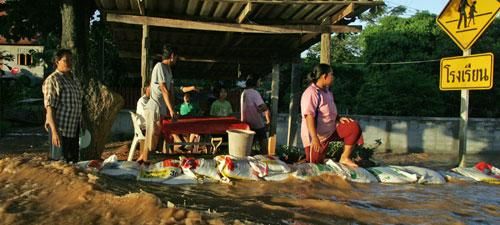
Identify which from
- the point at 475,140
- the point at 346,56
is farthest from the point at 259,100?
the point at 346,56

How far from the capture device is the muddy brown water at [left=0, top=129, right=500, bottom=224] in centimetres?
362

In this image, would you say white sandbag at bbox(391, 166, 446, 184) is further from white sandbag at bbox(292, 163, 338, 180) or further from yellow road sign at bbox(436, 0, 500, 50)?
yellow road sign at bbox(436, 0, 500, 50)

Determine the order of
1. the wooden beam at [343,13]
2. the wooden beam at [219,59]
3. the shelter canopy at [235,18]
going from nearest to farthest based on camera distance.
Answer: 1. the wooden beam at [343,13]
2. the shelter canopy at [235,18]
3. the wooden beam at [219,59]

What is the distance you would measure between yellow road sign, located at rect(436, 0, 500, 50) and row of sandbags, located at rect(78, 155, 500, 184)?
3.52 metres

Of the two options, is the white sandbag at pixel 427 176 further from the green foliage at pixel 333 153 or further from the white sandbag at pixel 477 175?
the green foliage at pixel 333 153

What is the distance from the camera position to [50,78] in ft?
16.9

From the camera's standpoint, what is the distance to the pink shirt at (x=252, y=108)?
26.5 feet

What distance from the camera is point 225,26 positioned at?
28.8ft

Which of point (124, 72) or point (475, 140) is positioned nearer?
point (475, 140)

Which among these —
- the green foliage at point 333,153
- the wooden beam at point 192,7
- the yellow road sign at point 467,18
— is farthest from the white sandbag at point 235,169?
the yellow road sign at point 467,18

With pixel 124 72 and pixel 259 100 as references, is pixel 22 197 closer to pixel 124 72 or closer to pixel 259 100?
pixel 259 100

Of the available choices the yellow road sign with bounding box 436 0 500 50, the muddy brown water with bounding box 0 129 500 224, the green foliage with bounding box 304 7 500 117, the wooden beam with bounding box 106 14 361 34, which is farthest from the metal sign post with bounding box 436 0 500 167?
the green foliage with bounding box 304 7 500 117

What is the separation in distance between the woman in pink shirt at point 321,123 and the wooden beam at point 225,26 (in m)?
3.19

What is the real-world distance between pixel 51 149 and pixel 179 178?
1.44m
